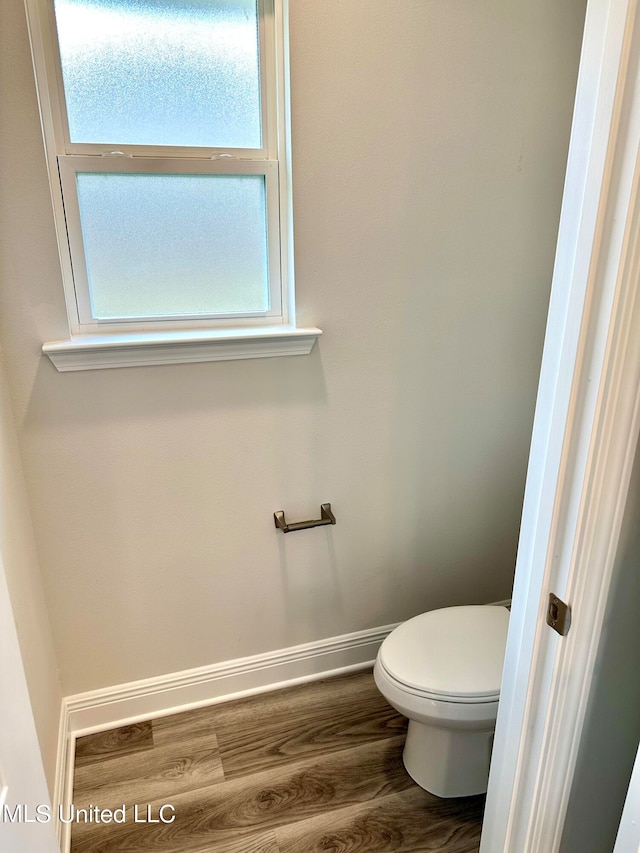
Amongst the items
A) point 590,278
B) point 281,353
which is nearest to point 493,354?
point 281,353

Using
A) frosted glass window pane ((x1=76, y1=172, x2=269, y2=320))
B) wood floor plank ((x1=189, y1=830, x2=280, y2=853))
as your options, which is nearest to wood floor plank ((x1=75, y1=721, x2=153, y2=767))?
wood floor plank ((x1=189, y1=830, x2=280, y2=853))

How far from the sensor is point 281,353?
1572 mm

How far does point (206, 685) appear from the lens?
6.03ft

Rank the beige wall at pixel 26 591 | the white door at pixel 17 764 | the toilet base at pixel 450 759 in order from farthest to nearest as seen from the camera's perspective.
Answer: the toilet base at pixel 450 759, the beige wall at pixel 26 591, the white door at pixel 17 764

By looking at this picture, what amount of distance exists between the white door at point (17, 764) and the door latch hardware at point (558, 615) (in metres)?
0.85

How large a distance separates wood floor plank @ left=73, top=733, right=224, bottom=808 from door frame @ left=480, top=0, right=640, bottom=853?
1.02m

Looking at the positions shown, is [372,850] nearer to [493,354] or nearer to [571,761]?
[571,761]

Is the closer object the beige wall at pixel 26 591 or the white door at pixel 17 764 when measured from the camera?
the white door at pixel 17 764

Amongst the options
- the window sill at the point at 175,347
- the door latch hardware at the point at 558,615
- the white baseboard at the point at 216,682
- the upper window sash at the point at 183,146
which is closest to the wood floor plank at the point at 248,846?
the white baseboard at the point at 216,682

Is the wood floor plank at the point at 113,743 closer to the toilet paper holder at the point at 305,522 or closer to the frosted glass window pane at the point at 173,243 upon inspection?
the toilet paper holder at the point at 305,522

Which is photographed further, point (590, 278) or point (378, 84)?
point (378, 84)

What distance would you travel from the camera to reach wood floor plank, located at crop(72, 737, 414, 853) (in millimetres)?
1441

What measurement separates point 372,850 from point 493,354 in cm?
143

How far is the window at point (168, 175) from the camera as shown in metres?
1.33
